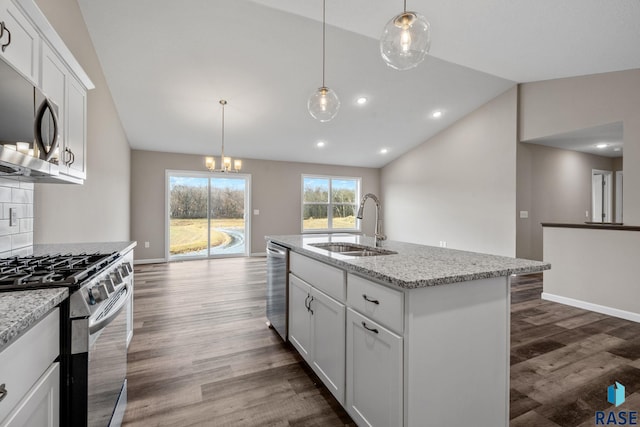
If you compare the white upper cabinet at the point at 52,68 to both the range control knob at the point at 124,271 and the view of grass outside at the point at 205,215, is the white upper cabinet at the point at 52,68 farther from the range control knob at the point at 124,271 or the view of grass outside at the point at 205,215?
the view of grass outside at the point at 205,215

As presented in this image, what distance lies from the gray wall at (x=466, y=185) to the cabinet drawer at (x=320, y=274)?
4.51m

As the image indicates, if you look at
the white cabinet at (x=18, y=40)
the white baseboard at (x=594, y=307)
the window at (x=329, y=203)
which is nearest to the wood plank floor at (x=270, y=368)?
the white baseboard at (x=594, y=307)

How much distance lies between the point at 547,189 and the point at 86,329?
6719 millimetres

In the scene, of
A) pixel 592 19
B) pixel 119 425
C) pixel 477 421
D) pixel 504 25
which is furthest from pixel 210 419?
pixel 592 19

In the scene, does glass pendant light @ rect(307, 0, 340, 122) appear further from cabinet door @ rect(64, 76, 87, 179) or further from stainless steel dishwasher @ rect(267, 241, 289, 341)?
cabinet door @ rect(64, 76, 87, 179)

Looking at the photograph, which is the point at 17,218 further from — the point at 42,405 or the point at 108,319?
the point at 42,405

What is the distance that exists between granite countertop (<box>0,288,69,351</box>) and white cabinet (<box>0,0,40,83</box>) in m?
1.00

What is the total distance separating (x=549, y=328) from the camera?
9.28ft

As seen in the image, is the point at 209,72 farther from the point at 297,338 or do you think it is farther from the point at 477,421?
the point at 477,421

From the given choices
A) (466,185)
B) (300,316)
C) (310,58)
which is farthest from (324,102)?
(466,185)

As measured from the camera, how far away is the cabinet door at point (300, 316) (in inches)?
79.5

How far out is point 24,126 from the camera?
1307 mm

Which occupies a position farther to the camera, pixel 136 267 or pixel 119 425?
pixel 136 267

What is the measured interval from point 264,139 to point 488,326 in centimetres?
549
